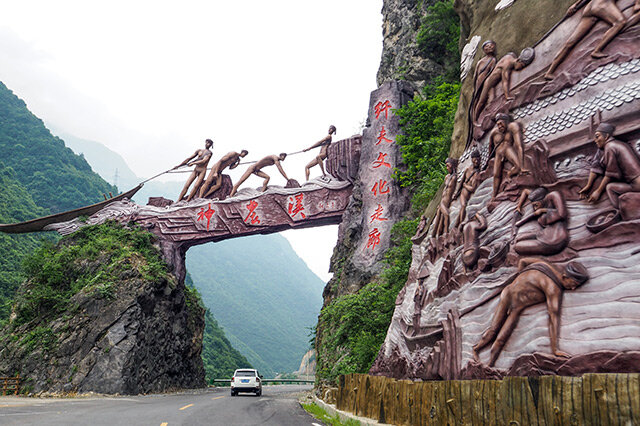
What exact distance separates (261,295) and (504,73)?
97.8m

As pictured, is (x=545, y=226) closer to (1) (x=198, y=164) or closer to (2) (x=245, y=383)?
(2) (x=245, y=383)

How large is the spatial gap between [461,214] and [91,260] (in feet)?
62.4

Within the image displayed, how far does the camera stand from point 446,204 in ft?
30.7

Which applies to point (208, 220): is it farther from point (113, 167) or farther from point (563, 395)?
point (113, 167)

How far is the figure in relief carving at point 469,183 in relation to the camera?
845cm

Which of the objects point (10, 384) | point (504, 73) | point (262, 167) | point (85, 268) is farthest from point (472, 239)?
point (85, 268)

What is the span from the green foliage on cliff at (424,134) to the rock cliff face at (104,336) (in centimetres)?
1188

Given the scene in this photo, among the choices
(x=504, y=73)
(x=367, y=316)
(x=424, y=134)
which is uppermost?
(x=424, y=134)

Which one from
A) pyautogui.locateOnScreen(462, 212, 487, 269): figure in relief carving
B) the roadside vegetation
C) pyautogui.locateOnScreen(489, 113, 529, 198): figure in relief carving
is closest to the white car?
the roadside vegetation

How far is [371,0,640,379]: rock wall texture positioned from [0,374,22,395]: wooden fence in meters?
16.5

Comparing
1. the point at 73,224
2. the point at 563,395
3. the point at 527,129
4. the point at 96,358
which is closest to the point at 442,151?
the point at 527,129

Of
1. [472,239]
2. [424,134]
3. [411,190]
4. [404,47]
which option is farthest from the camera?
[404,47]

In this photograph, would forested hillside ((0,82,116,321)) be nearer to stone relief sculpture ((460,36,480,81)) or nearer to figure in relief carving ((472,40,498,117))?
stone relief sculpture ((460,36,480,81))

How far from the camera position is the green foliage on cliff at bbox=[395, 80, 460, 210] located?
1493 centimetres
